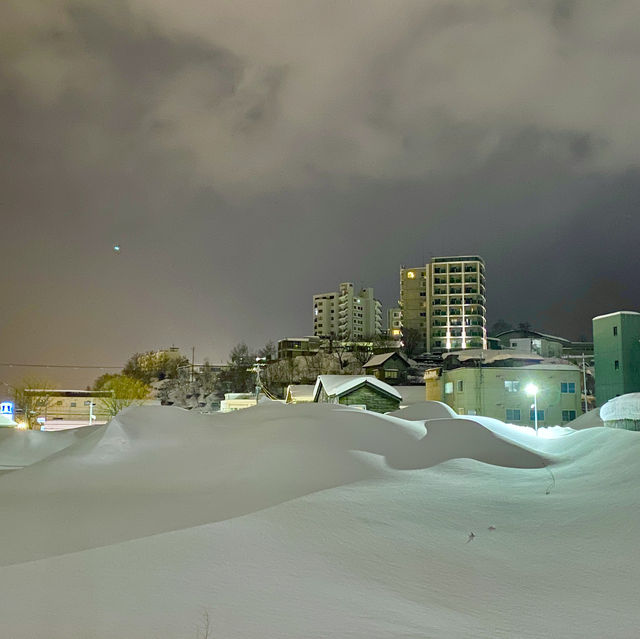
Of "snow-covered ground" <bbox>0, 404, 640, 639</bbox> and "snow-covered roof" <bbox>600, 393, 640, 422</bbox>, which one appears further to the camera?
"snow-covered roof" <bbox>600, 393, 640, 422</bbox>

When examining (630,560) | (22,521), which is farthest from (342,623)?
(22,521)

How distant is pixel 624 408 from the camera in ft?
86.5

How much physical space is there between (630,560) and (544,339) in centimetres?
8798

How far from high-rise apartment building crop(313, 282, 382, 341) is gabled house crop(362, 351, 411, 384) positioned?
74282 mm

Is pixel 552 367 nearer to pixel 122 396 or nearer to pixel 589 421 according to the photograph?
pixel 589 421

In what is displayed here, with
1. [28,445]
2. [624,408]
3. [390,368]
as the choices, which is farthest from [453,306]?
[28,445]

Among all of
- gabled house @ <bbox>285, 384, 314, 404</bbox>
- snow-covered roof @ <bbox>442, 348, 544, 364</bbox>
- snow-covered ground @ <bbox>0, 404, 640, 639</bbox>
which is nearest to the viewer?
snow-covered ground @ <bbox>0, 404, 640, 639</bbox>

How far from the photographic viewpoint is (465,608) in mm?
6148

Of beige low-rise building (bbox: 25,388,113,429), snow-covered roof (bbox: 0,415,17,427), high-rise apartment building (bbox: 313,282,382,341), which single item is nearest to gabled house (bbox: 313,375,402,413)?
snow-covered roof (bbox: 0,415,17,427)

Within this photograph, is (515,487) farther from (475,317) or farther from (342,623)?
(475,317)

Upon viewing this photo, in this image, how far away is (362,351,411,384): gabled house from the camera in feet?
218

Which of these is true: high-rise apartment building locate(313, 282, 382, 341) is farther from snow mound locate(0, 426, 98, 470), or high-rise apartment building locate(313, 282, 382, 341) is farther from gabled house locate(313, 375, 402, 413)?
snow mound locate(0, 426, 98, 470)

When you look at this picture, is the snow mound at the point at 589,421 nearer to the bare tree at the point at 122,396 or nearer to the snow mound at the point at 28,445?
the snow mound at the point at 28,445

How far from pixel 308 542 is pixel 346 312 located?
138594 mm
